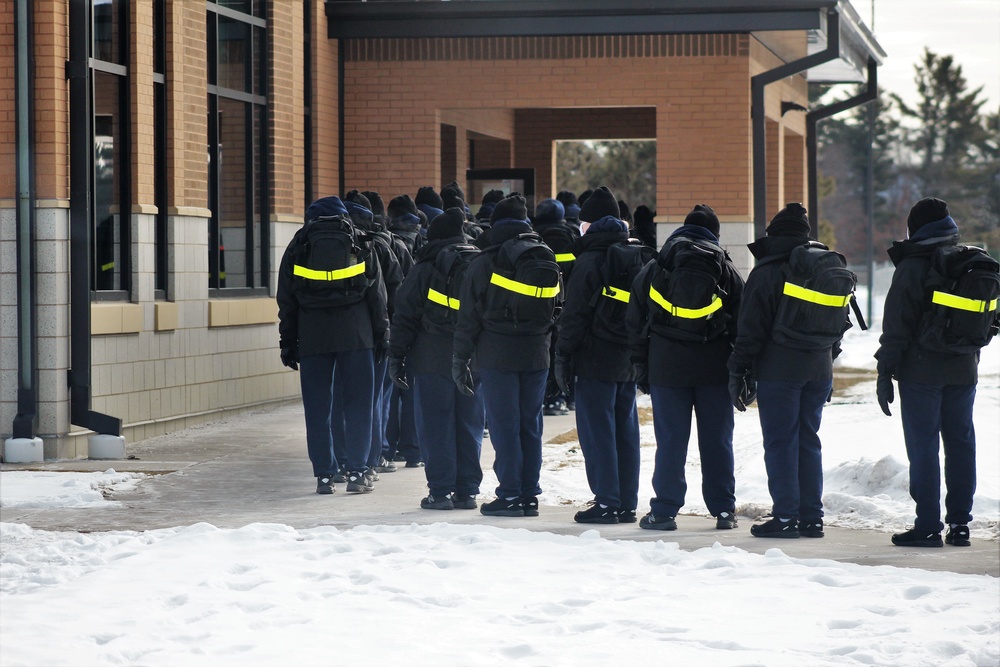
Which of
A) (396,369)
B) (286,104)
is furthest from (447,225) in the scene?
(286,104)

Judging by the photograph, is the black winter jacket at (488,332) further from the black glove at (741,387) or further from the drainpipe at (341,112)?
the drainpipe at (341,112)

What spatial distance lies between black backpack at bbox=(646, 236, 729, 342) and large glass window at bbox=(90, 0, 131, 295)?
5.46 m

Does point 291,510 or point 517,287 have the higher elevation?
point 517,287

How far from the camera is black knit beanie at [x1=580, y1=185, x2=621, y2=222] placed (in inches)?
359

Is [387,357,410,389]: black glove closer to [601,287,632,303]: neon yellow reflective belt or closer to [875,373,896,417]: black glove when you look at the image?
[601,287,632,303]: neon yellow reflective belt

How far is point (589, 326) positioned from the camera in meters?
9.01

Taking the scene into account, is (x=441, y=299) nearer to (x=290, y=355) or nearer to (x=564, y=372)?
(x=564, y=372)

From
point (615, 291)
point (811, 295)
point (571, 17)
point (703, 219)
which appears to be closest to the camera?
point (811, 295)

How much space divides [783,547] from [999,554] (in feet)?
3.73

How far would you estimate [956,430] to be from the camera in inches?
333

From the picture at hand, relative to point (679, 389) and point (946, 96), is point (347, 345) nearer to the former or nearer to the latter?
point (679, 389)

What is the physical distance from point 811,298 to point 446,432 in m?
2.48

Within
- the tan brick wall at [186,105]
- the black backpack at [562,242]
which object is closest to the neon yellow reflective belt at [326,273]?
the black backpack at [562,242]

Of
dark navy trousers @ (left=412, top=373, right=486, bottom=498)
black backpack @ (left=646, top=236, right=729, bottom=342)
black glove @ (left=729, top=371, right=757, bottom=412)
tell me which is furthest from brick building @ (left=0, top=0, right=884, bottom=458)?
black glove @ (left=729, top=371, right=757, bottom=412)
